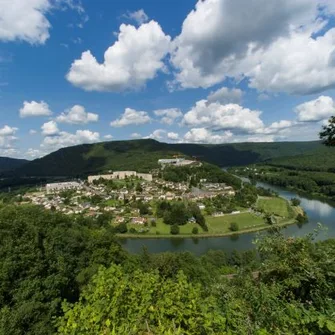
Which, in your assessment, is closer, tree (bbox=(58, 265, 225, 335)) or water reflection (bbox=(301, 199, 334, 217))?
tree (bbox=(58, 265, 225, 335))

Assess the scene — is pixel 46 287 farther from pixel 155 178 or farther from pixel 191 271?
pixel 155 178

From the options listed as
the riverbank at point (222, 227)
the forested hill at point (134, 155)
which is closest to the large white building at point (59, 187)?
the forested hill at point (134, 155)

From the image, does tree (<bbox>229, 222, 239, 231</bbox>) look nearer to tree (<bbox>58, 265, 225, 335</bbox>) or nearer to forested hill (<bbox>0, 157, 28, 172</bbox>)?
tree (<bbox>58, 265, 225, 335</bbox>)

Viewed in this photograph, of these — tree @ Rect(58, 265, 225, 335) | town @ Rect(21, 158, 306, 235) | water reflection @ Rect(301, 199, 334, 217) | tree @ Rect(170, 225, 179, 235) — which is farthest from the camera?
water reflection @ Rect(301, 199, 334, 217)

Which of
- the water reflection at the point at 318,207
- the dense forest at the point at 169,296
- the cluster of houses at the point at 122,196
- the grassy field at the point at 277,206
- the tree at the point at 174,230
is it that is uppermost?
the dense forest at the point at 169,296

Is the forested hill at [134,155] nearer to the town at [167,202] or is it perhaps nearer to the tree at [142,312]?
the town at [167,202]

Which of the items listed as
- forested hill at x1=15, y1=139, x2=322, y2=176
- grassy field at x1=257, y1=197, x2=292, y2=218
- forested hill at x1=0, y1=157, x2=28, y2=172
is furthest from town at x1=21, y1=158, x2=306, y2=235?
forested hill at x1=0, y1=157, x2=28, y2=172
